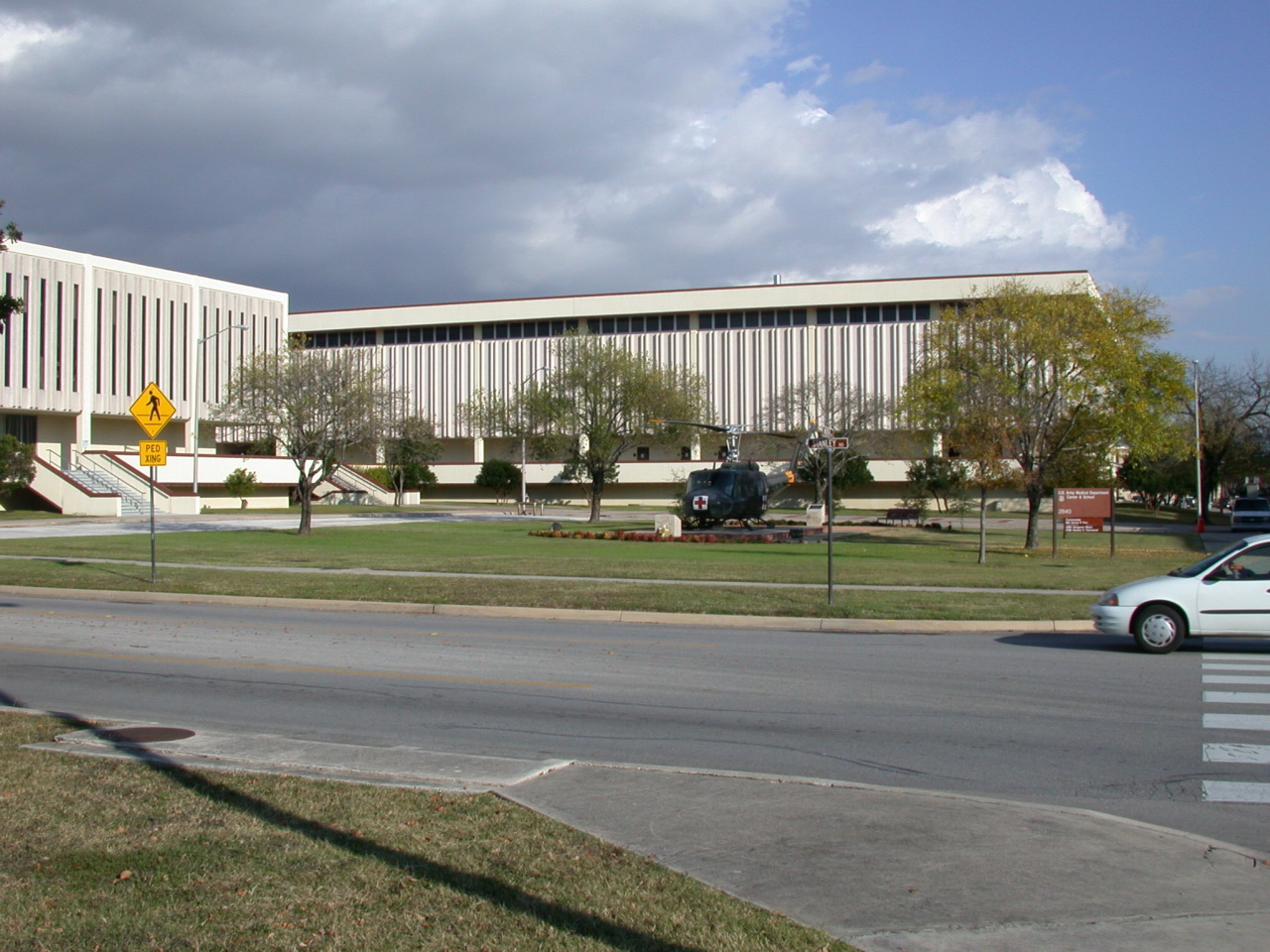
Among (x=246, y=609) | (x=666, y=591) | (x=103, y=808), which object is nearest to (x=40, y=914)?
(x=103, y=808)

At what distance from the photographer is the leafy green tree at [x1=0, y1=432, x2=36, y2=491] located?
53.4 meters

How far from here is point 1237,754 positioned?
335 inches

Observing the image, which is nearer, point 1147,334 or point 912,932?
point 912,932

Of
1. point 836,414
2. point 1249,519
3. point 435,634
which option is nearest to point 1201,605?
point 435,634

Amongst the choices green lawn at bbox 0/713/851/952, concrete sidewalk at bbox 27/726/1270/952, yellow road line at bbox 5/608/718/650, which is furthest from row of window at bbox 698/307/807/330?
green lawn at bbox 0/713/851/952

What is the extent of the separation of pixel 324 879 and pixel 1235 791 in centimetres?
595

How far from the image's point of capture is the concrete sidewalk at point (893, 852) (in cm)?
482

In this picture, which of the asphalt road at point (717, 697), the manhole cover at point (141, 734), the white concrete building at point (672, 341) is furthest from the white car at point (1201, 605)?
the white concrete building at point (672, 341)

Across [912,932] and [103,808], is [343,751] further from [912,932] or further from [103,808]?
[912,932]

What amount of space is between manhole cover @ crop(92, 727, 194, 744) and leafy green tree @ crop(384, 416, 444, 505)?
2469 inches

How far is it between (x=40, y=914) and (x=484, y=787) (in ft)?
9.33

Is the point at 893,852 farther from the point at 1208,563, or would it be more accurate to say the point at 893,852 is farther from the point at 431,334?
the point at 431,334

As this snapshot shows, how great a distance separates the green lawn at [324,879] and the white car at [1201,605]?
1037 centimetres

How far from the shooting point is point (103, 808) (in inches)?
244
